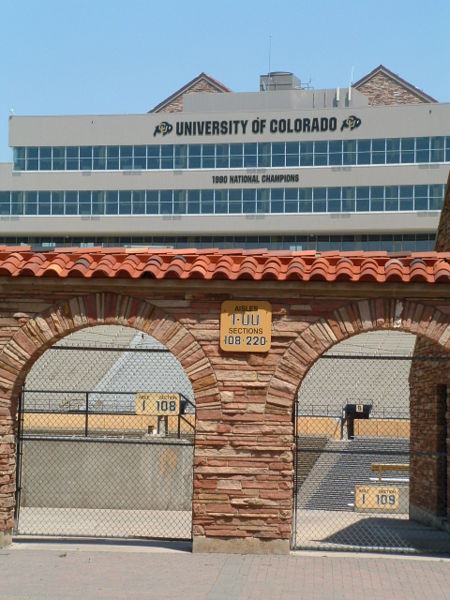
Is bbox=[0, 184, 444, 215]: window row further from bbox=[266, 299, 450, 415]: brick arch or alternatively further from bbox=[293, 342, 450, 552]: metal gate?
bbox=[266, 299, 450, 415]: brick arch

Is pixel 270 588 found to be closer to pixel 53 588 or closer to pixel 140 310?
pixel 53 588

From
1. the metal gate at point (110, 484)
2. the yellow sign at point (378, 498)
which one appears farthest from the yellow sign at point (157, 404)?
the yellow sign at point (378, 498)

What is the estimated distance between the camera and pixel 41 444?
2186 centimetres

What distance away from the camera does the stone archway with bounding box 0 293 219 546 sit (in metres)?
12.4

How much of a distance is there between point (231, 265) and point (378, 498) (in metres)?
7.55

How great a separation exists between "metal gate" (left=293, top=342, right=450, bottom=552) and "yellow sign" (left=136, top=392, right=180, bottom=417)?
119 inches

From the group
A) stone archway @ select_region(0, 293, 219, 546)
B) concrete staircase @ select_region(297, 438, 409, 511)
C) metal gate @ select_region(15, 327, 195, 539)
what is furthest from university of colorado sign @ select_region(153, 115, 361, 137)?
stone archway @ select_region(0, 293, 219, 546)

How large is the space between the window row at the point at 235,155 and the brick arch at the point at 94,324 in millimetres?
51059

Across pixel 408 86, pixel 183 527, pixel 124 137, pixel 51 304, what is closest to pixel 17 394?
pixel 51 304

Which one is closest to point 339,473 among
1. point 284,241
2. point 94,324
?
point 94,324

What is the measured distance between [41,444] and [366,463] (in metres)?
11.3

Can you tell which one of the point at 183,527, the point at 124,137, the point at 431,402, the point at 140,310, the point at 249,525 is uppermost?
the point at 124,137

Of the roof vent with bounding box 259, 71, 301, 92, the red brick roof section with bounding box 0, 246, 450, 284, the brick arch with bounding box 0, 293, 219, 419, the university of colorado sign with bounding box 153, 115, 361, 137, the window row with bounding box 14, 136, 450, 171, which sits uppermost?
the roof vent with bounding box 259, 71, 301, 92

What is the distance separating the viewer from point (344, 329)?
40.0ft
